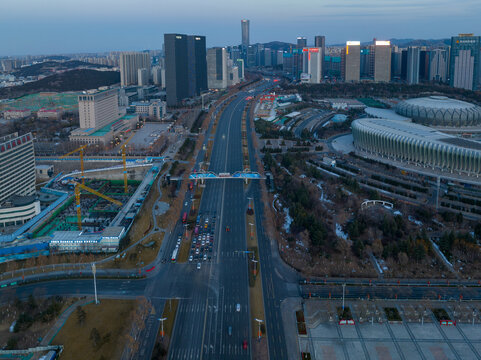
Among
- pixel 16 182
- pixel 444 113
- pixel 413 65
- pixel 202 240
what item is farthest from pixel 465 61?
pixel 16 182

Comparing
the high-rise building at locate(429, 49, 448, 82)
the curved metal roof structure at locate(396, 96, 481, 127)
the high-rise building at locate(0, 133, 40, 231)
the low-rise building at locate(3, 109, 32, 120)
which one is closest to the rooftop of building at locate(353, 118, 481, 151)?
the curved metal roof structure at locate(396, 96, 481, 127)

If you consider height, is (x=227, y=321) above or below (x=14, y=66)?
below

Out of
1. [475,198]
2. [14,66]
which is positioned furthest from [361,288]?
[14,66]

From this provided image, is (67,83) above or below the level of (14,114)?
above

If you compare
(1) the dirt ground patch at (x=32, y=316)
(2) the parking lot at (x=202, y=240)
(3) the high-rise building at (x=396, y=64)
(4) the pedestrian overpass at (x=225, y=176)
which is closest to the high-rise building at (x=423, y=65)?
(3) the high-rise building at (x=396, y=64)

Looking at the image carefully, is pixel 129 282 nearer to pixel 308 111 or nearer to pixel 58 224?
pixel 58 224

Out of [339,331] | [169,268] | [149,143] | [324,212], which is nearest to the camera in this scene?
[339,331]

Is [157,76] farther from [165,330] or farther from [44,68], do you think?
[165,330]
